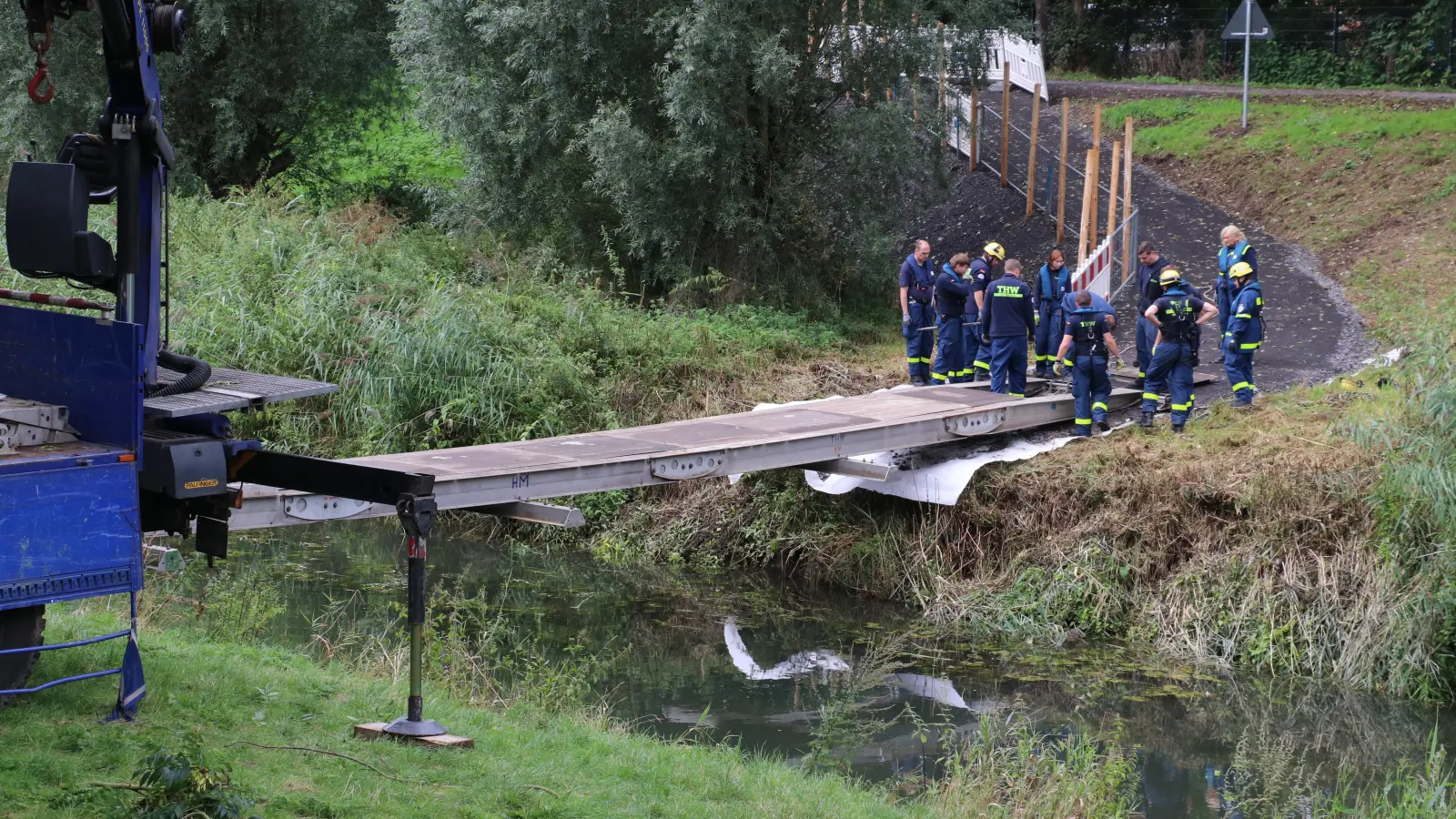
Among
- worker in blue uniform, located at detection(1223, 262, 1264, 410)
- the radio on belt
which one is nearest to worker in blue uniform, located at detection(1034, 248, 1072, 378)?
worker in blue uniform, located at detection(1223, 262, 1264, 410)

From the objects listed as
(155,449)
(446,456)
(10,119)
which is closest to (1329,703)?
(446,456)

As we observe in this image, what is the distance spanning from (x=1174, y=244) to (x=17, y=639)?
18648mm

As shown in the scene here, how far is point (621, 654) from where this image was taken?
36.9ft

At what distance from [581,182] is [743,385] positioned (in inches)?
229

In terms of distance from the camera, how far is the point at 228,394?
20.5 feet

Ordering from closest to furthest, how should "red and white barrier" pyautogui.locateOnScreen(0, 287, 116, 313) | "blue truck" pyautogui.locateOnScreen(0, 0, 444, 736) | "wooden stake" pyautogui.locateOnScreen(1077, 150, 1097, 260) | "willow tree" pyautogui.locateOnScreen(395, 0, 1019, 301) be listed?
"blue truck" pyautogui.locateOnScreen(0, 0, 444, 736)
"red and white barrier" pyautogui.locateOnScreen(0, 287, 116, 313)
"wooden stake" pyautogui.locateOnScreen(1077, 150, 1097, 260)
"willow tree" pyautogui.locateOnScreen(395, 0, 1019, 301)

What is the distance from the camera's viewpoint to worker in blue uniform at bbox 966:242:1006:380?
50.8 ft

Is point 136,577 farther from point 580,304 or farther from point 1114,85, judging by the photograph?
point 1114,85

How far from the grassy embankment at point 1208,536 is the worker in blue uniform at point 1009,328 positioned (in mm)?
1388

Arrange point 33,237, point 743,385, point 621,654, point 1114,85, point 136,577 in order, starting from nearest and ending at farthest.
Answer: point 33,237 < point 136,577 < point 621,654 < point 743,385 < point 1114,85

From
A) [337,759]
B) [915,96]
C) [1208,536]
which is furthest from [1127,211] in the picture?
[337,759]

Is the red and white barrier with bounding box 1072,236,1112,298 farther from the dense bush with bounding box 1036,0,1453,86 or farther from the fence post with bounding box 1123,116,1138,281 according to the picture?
the dense bush with bounding box 1036,0,1453,86

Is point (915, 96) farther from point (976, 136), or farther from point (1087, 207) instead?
point (976, 136)

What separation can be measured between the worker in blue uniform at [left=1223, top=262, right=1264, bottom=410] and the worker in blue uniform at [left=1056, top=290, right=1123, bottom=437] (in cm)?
129
